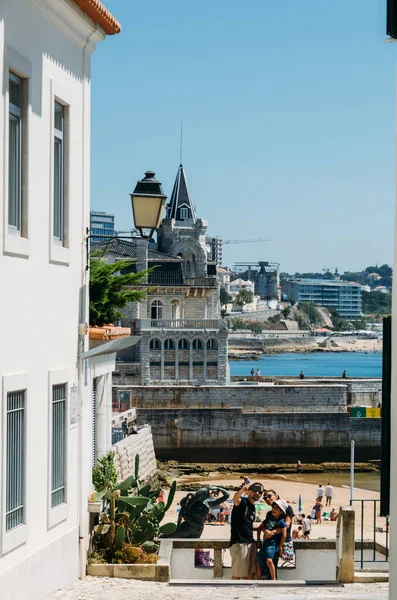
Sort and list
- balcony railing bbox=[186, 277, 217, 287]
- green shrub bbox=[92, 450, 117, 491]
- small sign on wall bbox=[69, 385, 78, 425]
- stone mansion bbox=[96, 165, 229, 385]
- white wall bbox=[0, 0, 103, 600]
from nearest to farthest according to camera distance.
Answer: white wall bbox=[0, 0, 103, 600] < small sign on wall bbox=[69, 385, 78, 425] < green shrub bbox=[92, 450, 117, 491] < stone mansion bbox=[96, 165, 229, 385] < balcony railing bbox=[186, 277, 217, 287]

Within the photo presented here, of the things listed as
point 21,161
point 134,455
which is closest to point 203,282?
point 134,455

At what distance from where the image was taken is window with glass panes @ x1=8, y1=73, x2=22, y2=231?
7.62m

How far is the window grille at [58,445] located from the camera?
8945 mm

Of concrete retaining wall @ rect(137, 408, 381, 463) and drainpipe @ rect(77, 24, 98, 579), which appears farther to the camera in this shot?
concrete retaining wall @ rect(137, 408, 381, 463)

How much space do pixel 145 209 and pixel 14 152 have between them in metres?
2.31

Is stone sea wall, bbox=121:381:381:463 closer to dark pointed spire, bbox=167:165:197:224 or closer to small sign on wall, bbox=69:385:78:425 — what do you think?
small sign on wall, bbox=69:385:78:425

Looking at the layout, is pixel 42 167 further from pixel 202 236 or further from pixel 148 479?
pixel 202 236

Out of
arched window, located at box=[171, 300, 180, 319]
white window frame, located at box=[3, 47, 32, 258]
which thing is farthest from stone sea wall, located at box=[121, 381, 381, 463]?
white window frame, located at box=[3, 47, 32, 258]

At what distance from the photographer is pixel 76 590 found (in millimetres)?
9070

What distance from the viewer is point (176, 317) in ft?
228

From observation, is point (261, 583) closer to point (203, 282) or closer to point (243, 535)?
point (243, 535)

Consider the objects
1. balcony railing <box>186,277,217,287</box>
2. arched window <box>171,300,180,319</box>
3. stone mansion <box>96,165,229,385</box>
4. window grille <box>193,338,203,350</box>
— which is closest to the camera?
stone mansion <box>96,165,229,385</box>

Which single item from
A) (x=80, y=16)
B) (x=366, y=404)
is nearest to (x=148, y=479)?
(x=366, y=404)

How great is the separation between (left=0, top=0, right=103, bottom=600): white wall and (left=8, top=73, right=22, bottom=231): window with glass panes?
0.12 m
